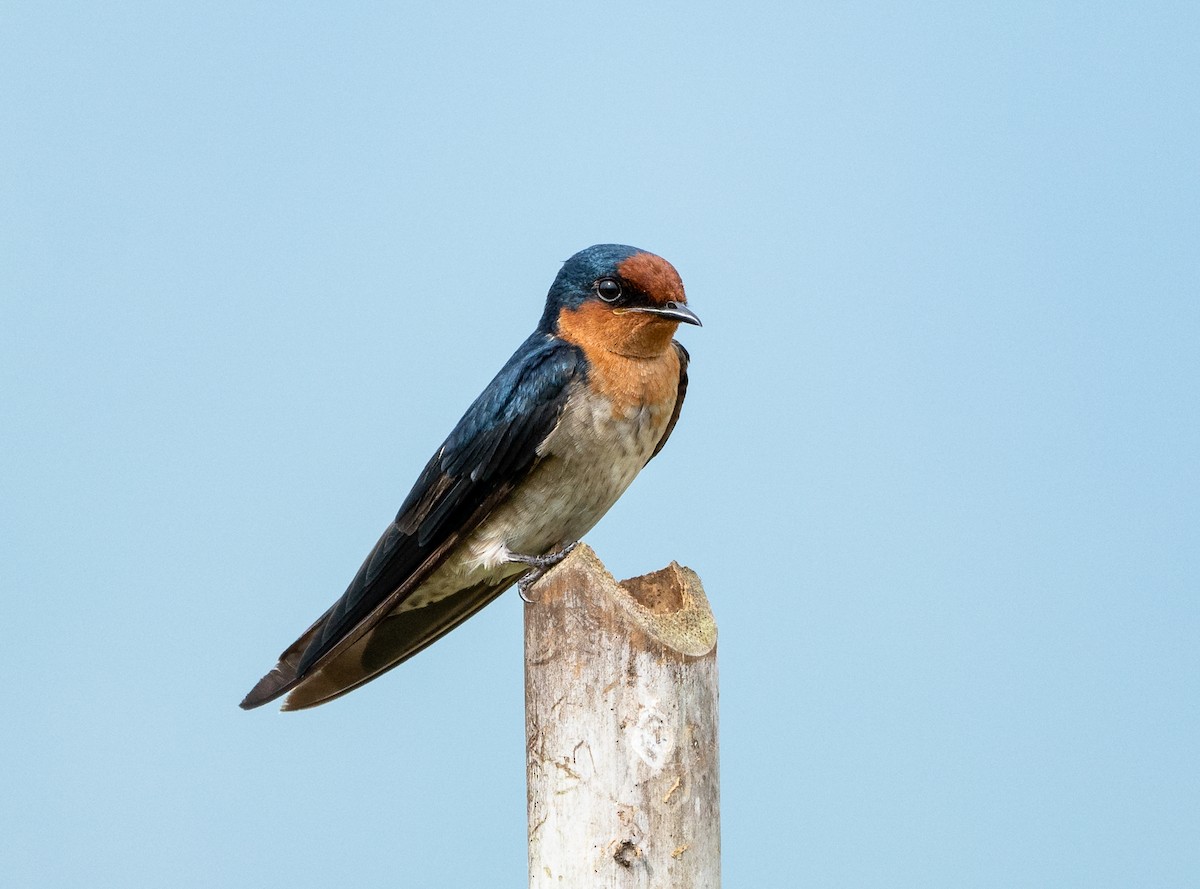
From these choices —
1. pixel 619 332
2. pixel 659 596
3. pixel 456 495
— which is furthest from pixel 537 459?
pixel 659 596

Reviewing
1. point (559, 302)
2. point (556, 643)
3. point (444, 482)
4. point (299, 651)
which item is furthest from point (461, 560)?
point (556, 643)

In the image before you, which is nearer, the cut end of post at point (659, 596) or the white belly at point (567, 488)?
the cut end of post at point (659, 596)

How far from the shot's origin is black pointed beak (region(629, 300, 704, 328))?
13.6ft

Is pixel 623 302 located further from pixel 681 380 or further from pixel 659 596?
pixel 659 596

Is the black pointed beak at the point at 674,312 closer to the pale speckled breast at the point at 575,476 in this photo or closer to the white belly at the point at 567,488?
the pale speckled breast at the point at 575,476

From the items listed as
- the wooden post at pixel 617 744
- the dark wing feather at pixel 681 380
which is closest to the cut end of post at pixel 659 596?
the wooden post at pixel 617 744

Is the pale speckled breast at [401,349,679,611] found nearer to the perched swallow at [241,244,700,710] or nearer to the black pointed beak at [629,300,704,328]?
the perched swallow at [241,244,700,710]

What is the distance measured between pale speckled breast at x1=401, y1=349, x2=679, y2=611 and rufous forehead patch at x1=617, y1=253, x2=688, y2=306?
21 cm

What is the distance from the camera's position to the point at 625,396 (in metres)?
4.26

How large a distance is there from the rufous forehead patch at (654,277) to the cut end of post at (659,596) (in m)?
0.98

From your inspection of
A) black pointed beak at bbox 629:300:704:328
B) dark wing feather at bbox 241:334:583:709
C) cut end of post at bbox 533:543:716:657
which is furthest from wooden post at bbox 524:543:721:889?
black pointed beak at bbox 629:300:704:328

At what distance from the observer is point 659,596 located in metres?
3.53

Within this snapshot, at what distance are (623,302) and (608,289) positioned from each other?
2.3 inches

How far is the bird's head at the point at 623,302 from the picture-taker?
4.23 metres
